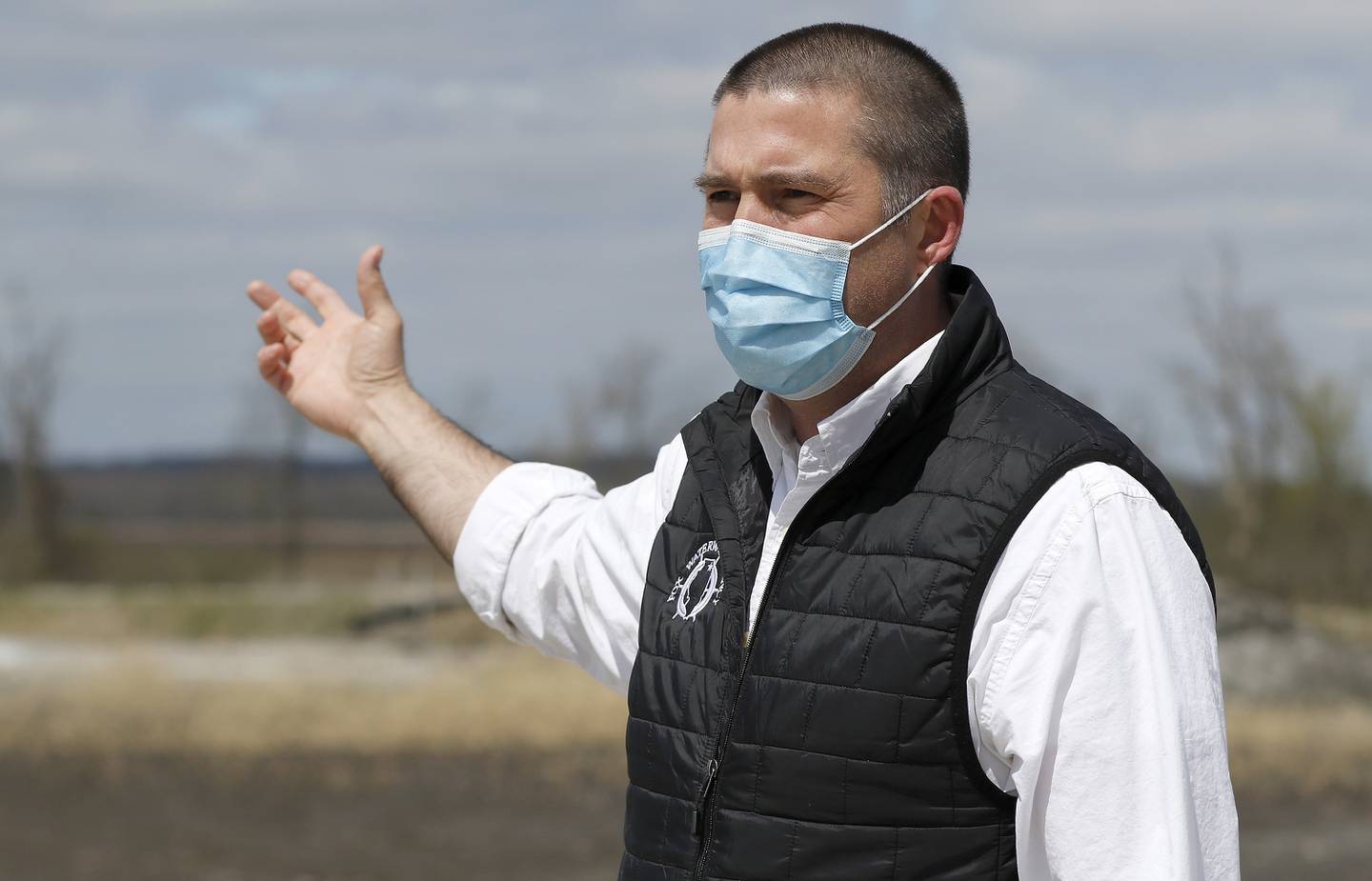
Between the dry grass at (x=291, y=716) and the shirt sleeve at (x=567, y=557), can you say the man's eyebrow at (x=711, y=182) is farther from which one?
the dry grass at (x=291, y=716)

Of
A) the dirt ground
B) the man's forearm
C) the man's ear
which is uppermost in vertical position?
the man's ear

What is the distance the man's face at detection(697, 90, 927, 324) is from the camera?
2406mm

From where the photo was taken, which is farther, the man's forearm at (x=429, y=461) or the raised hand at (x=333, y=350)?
the raised hand at (x=333, y=350)

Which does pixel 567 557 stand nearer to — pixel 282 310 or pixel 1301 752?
pixel 282 310

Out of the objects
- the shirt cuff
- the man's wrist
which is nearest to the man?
the shirt cuff

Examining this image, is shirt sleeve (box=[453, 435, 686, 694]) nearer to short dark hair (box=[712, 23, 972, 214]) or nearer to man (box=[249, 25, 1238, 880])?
man (box=[249, 25, 1238, 880])

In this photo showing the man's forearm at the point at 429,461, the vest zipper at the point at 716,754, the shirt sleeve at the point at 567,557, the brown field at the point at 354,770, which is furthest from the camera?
the brown field at the point at 354,770

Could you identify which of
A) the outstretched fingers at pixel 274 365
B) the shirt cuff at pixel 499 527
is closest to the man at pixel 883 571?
the shirt cuff at pixel 499 527

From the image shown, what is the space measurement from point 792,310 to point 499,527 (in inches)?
33.9

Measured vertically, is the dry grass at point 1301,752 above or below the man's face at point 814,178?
below

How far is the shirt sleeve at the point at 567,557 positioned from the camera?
285 centimetres

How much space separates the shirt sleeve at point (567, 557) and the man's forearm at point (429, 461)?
0.06 meters

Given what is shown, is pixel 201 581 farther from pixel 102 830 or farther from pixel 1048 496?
pixel 1048 496

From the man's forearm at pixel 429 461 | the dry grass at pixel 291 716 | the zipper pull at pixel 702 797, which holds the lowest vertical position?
the dry grass at pixel 291 716
